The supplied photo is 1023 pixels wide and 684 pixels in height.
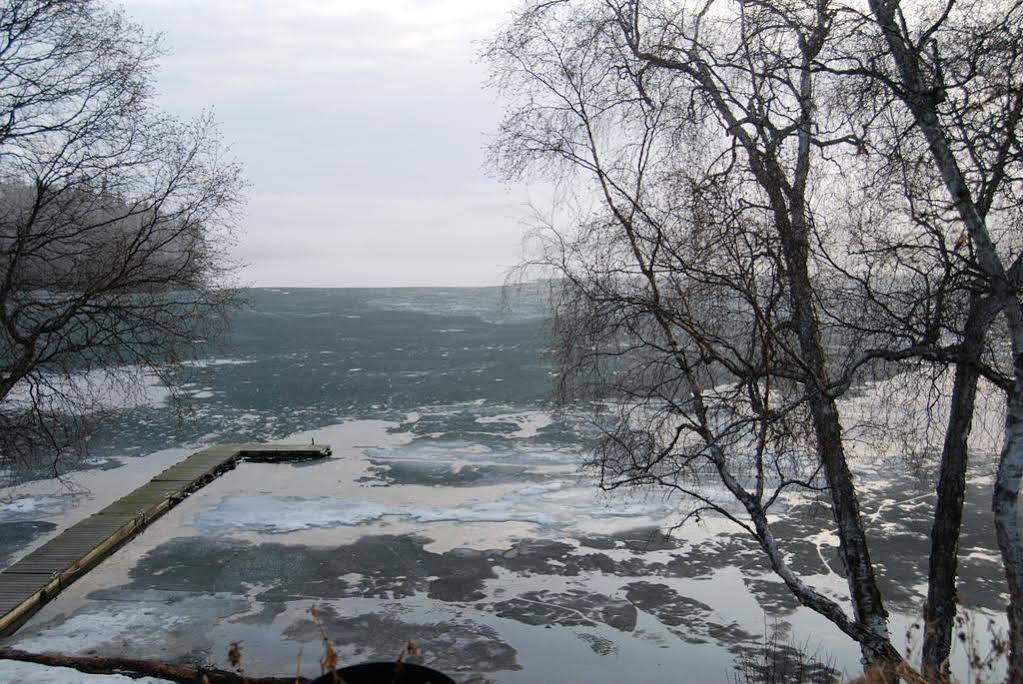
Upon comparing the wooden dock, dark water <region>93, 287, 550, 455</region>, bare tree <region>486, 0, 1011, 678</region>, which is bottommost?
the wooden dock

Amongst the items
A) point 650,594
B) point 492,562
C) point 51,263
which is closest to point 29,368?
point 51,263

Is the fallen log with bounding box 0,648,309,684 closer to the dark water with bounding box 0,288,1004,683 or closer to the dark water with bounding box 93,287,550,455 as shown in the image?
the dark water with bounding box 0,288,1004,683

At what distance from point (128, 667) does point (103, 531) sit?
567cm

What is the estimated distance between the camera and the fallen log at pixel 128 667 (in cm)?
835

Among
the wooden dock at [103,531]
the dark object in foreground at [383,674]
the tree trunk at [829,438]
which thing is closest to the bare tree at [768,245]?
the tree trunk at [829,438]

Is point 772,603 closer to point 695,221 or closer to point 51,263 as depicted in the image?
point 695,221

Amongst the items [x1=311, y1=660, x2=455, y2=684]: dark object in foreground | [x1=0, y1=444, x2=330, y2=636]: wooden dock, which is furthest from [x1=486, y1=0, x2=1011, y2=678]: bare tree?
[x1=0, y1=444, x2=330, y2=636]: wooden dock

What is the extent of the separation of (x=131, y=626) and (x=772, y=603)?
8.33 meters

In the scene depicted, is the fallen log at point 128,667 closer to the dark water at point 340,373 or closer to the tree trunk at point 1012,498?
the tree trunk at point 1012,498

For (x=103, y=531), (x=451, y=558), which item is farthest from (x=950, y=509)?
(x=103, y=531)

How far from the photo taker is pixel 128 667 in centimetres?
854

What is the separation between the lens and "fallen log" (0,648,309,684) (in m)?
8.35

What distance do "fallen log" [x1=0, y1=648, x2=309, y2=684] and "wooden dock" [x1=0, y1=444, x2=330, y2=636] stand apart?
1801 mm

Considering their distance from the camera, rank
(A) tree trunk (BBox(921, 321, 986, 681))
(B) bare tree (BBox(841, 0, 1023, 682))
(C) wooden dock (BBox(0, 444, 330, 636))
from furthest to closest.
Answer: (C) wooden dock (BBox(0, 444, 330, 636))
(A) tree trunk (BBox(921, 321, 986, 681))
(B) bare tree (BBox(841, 0, 1023, 682))
